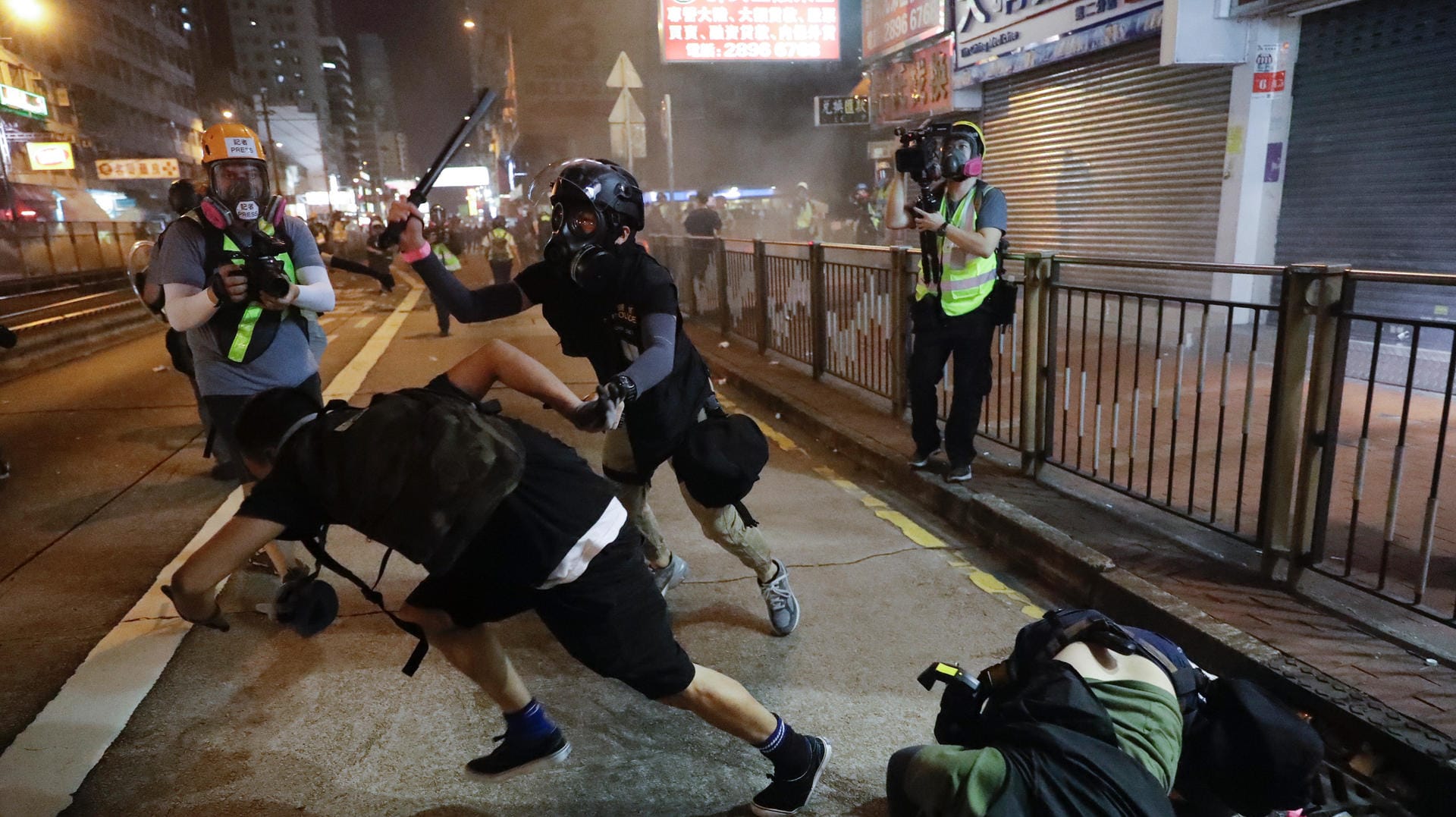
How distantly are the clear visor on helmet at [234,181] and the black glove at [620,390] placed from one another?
77.5 inches

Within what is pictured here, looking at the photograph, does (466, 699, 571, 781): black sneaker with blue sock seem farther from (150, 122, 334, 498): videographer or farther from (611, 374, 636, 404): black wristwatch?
(150, 122, 334, 498): videographer

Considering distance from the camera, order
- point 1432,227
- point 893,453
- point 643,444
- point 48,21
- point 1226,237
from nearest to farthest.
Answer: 1. point 643,444
2. point 893,453
3. point 1432,227
4. point 1226,237
5. point 48,21

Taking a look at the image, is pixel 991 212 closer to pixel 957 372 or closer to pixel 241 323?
pixel 957 372

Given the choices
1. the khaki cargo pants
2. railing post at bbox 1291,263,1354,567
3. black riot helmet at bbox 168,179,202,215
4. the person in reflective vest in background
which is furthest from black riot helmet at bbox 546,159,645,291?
the person in reflective vest in background

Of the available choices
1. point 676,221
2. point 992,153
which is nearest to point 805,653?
point 992,153

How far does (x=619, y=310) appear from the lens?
323 centimetres

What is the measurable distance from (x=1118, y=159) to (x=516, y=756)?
1039 cm

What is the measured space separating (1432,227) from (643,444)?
7369mm

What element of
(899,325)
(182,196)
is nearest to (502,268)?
(182,196)

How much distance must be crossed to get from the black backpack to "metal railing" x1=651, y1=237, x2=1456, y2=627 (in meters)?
3.06

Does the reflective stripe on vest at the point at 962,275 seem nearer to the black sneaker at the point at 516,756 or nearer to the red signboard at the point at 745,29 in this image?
the black sneaker at the point at 516,756

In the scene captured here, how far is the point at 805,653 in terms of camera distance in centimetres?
368

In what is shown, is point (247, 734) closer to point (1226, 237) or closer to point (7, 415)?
point (7, 415)

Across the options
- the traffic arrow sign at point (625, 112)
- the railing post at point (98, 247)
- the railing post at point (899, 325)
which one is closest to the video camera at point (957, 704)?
the railing post at point (899, 325)
